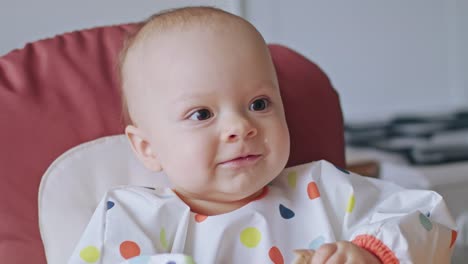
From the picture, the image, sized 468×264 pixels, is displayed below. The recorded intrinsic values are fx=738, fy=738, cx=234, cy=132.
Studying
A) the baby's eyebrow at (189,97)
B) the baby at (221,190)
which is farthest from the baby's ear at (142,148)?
the baby's eyebrow at (189,97)

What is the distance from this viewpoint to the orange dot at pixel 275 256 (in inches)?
39.8

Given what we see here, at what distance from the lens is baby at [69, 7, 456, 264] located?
3.18 feet

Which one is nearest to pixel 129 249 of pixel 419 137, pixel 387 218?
pixel 387 218

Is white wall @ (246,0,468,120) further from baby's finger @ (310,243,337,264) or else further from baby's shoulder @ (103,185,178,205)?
baby's finger @ (310,243,337,264)

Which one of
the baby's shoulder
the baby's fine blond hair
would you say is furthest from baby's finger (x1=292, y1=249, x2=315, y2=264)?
the baby's fine blond hair

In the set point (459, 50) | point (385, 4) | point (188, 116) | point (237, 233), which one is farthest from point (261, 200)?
point (459, 50)

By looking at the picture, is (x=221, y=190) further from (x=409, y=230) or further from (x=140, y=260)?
(x=409, y=230)

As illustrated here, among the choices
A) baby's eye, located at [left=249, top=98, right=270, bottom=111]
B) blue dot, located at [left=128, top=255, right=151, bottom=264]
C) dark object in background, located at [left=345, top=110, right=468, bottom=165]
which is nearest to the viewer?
blue dot, located at [left=128, top=255, right=151, bottom=264]

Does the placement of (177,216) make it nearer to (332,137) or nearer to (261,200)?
(261,200)

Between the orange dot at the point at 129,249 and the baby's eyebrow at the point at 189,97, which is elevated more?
the baby's eyebrow at the point at 189,97

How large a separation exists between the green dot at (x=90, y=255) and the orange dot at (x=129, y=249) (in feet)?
0.11

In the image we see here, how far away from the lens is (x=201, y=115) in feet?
3.22

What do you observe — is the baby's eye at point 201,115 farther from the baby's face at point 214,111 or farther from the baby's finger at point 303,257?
the baby's finger at point 303,257

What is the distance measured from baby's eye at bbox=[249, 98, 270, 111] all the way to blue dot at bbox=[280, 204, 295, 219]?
158 mm
